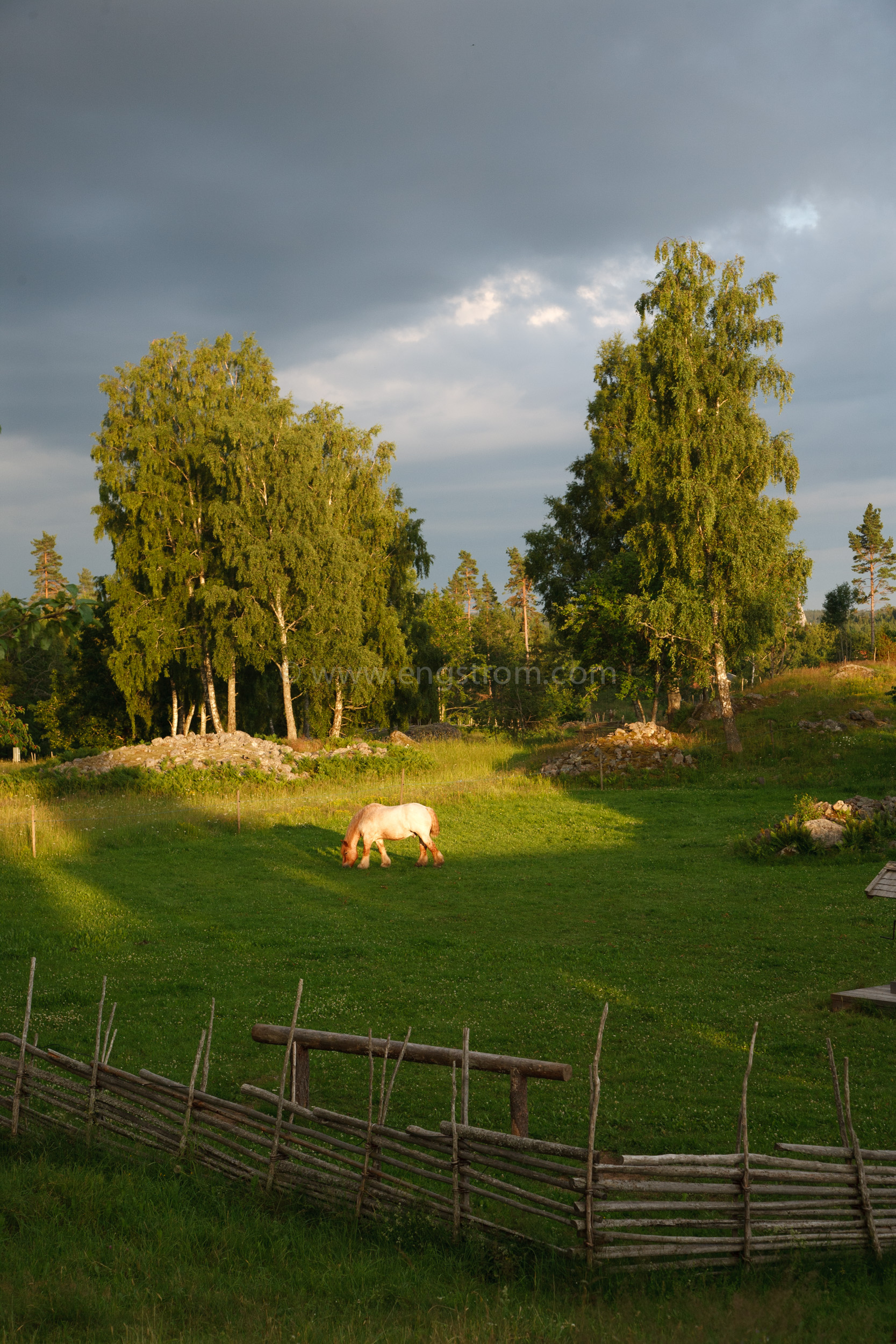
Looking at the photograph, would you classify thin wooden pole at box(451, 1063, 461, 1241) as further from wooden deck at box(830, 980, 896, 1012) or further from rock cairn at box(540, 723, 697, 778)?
rock cairn at box(540, 723, 697, 778)

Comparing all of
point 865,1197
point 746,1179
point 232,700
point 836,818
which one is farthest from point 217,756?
point 865,1197

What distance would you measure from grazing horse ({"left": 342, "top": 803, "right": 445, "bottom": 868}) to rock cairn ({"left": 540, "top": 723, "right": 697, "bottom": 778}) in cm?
1237

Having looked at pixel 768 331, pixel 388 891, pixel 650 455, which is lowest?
pixel 388 891

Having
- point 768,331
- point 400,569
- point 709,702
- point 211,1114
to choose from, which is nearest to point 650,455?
point 768,331

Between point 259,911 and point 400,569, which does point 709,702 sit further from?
point 259,911

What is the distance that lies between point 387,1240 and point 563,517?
44.7m

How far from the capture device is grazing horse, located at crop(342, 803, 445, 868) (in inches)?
819

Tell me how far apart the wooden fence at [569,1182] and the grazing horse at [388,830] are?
529 inches

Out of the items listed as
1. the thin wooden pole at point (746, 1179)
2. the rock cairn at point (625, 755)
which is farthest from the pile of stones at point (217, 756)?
the thin wooden pole at point (746, 1179)

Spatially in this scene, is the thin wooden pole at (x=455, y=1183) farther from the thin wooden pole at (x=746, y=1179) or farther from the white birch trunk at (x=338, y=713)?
the white birch trunk at (x=338, y=713)

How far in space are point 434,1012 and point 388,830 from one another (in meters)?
10.2

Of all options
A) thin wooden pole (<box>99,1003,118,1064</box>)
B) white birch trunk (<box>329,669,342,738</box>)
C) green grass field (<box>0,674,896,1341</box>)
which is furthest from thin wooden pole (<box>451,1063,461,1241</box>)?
white birch trunk (<box>329,669,342,738</box>)

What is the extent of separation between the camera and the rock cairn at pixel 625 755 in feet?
108

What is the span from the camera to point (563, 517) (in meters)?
48.5
